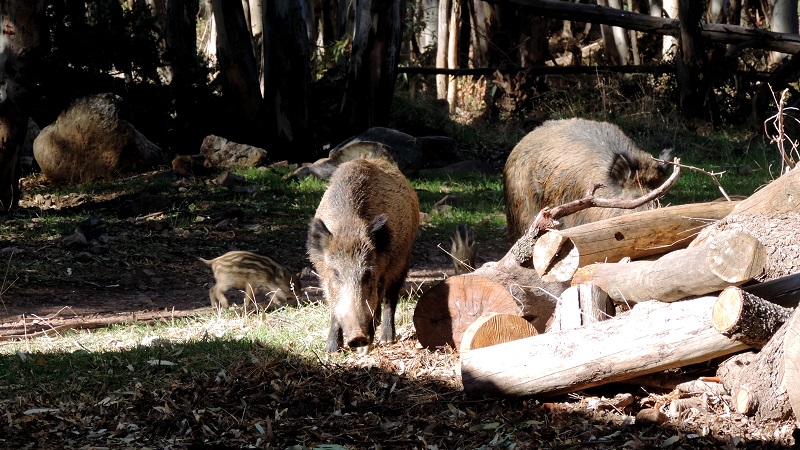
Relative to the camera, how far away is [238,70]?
14938 millimetres

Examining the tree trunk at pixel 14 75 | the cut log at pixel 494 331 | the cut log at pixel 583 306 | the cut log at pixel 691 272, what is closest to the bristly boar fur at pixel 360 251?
the cut log at pixel 494 331

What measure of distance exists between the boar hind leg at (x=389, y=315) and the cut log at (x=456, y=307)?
437 millimetres

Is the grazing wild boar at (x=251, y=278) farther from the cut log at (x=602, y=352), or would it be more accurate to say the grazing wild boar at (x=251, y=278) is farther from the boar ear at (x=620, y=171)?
the cut log at (x=602, y=352)

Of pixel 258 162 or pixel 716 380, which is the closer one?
pixel 716 380

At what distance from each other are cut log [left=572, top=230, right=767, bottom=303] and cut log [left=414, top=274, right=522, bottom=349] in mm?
568

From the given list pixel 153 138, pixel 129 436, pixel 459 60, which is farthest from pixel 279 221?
pixel 459 60

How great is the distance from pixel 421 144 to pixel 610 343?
32.1 ft

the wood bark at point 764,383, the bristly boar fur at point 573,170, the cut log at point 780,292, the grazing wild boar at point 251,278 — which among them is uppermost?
the bristly boar fur at point 573,170

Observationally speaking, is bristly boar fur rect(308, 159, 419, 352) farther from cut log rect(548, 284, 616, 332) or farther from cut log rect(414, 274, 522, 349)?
cut log rect(548, 284, 616, 332)

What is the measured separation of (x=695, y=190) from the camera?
11.9 meters

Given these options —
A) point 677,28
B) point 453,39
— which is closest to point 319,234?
point 677,28

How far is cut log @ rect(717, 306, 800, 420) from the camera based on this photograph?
418 cm

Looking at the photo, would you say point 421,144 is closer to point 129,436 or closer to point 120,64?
point 120,64

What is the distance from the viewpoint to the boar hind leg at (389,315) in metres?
6.20
